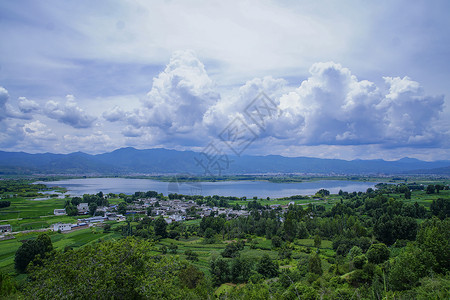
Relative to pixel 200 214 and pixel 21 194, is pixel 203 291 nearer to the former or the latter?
pixel 200 214

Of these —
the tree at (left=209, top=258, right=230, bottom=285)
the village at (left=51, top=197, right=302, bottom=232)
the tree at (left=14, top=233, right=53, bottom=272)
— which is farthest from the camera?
the village at (left=51, top=197, right=302, bottom=232)

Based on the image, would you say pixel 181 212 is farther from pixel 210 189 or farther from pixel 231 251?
pixel 210 189

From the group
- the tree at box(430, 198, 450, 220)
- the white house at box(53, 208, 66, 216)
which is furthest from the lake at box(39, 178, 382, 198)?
the tree at box(430, 198, 450, 220)

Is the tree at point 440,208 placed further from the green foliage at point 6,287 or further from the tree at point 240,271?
the green foliage at point 6,287

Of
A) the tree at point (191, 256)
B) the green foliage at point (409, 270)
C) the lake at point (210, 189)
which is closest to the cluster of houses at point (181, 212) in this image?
the tree at point (191, 256)

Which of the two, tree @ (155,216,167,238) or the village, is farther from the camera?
the village

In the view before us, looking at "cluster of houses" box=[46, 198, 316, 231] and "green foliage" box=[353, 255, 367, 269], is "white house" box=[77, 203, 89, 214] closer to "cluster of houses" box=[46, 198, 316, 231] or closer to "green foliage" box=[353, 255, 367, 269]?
"cluster of houses" box=[46, 198, 316, 231]
